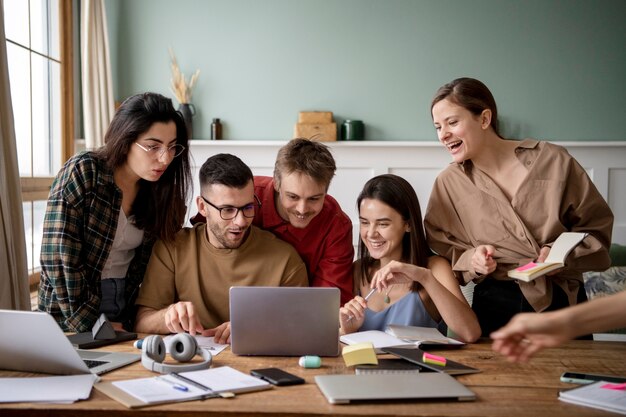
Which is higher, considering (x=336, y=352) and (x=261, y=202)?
(x=261, y=202)

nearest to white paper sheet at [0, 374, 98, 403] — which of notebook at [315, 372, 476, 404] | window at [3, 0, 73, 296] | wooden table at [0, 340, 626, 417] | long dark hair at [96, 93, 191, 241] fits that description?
wooden table at [0, 340, 626, 417]

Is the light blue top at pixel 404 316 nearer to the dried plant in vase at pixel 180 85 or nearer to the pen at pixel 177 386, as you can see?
the pen at pixel 177 386

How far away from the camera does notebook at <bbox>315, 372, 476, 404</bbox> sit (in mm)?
1364

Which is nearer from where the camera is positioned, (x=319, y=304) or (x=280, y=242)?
(x=319, y=304)

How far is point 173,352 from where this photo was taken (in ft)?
5.34

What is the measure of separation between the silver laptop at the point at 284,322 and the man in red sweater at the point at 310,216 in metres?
0.59

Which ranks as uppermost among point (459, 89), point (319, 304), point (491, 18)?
point (491, 18)

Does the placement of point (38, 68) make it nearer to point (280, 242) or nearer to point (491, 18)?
point (280, 242)

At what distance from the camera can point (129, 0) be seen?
5.02m

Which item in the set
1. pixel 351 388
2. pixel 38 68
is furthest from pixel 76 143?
pixel 351 388

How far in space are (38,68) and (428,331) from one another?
10.9ft

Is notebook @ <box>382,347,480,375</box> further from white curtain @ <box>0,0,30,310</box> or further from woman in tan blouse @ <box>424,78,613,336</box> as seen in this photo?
white curtain @ <box>0,0,30,310</box>

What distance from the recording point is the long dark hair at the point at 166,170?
223 cm

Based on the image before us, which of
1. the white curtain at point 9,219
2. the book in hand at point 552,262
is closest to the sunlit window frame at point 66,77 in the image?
the white curtain at point 9,219
